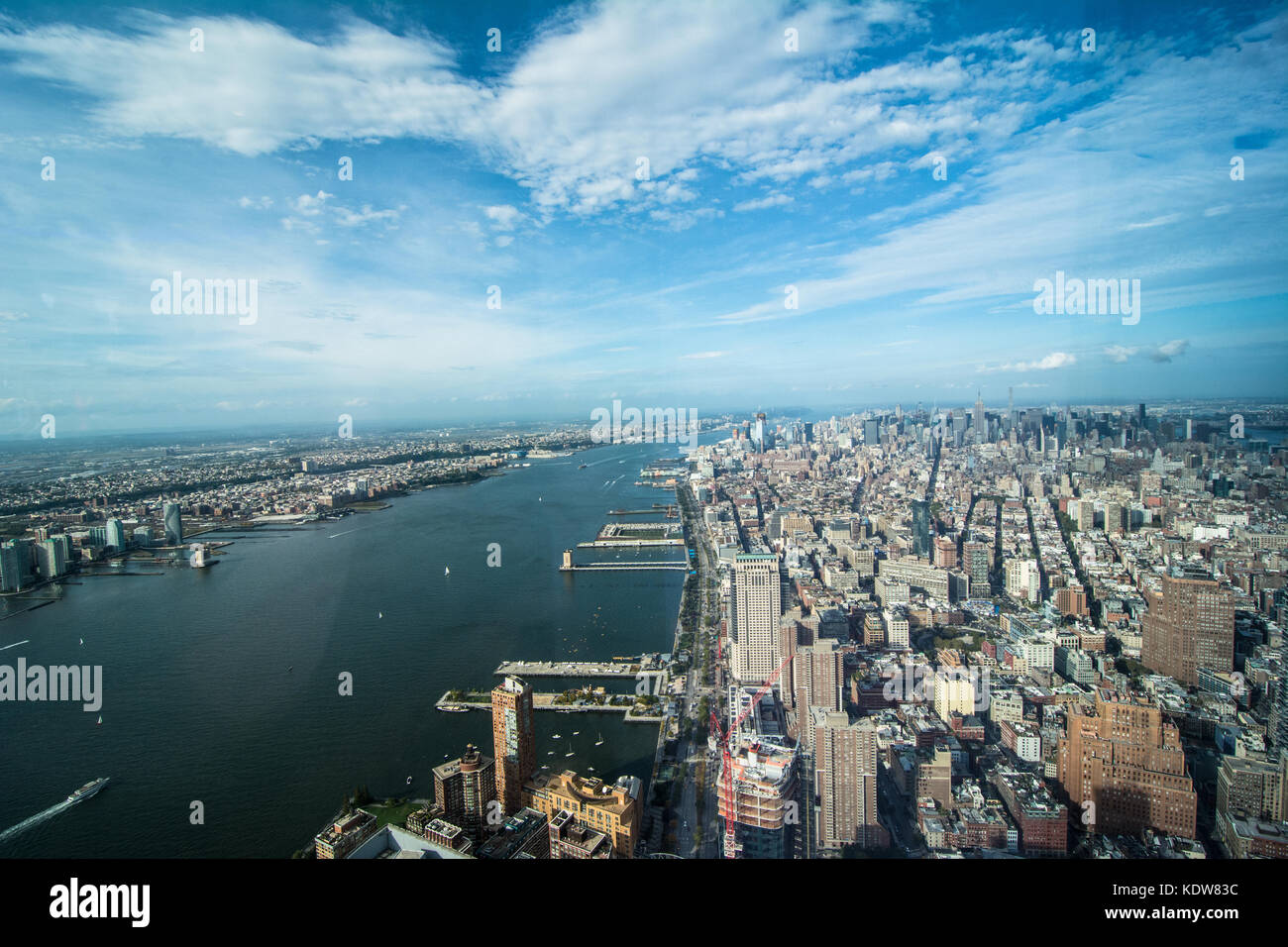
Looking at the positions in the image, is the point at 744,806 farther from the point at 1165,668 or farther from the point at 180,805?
the point at 1165,668

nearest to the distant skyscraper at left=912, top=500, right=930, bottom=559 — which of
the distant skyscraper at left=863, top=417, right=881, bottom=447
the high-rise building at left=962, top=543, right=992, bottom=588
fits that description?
the high-rise building at left=962, top=543, right=992, bottom=588

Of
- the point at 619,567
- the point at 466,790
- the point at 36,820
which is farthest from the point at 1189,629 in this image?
the point at 36,820

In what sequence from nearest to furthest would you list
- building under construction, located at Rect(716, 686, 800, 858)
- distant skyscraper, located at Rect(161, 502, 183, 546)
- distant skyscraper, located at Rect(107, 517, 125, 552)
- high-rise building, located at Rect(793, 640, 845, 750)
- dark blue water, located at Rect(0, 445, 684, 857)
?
building under construction, located at Rect(716, 686, 800, 858) → dark blue water, located at Rect(0, 445, 684, 857) → high-rise building, located at Rect(793, 640, 845, 750) → distant skyscraper, located at Rect(107, 517, 125, 552) → distant skyscraper, located at Rect(161, 502, 183, 546)

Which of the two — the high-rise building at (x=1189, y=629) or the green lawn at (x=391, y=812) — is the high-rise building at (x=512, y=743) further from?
the high-rise building at (x=1189, y=629)

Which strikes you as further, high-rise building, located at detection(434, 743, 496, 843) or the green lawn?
the green lawn

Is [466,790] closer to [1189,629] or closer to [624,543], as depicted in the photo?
[1189,629]

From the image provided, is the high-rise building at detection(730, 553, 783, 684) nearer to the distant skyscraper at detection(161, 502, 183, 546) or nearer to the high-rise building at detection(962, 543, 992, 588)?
the high-rise building at detection(962, 543, 992, 588)

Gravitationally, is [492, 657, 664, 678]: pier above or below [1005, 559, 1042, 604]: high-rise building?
below
